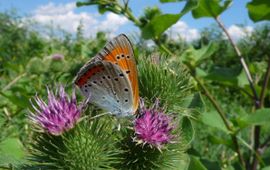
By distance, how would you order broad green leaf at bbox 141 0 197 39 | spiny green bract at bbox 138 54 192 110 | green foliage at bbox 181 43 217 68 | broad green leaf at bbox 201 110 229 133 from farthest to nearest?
green foliage at bbox 181 43 217 68
broad green leaf at bbox 201 110 229 133
broad green leaf at bbox 141 0 197 39
spiny green bract at bbox 138 54 192 110

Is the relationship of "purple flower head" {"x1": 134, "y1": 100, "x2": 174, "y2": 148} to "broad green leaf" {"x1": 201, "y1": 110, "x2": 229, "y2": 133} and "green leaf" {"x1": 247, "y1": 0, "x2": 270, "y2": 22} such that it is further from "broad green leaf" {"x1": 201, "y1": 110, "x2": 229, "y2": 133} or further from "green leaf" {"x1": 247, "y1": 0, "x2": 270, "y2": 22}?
"green leaf" {"x1": 247, "y1": 0, "x2": 270, "y2": 22}

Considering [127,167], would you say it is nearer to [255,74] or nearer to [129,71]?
[129,71]

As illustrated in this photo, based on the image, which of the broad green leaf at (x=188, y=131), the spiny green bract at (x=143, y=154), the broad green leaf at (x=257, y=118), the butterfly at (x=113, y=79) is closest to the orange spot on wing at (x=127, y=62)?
the butterfly at (x=113, y=79)

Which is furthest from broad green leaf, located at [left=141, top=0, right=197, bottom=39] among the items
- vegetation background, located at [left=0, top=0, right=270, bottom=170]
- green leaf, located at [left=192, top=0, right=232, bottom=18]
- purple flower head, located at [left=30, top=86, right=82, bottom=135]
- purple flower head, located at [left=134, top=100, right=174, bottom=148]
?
purple flower head, located at [left=30, top=86, right=82, bottom=135]

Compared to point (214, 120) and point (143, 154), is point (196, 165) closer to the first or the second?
point (143, 154)

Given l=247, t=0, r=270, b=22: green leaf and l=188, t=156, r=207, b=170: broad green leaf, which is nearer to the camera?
l=188, t=156, r=207, b=170: broad green leaf

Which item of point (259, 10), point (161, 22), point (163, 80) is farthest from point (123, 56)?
point (259, 10)

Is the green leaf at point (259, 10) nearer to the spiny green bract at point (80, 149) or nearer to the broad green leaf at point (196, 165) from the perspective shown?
the broad green leaf at point (196, 165)
